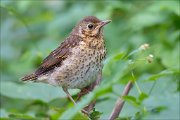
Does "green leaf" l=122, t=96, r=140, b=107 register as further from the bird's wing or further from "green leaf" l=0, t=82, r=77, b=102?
the bird's wing

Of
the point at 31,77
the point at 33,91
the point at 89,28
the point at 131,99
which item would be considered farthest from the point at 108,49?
the point at 131,99

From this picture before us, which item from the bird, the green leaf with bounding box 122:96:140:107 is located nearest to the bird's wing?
the bird

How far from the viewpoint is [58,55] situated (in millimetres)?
5363

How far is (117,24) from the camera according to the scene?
830cm

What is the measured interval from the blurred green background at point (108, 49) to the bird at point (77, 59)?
0.42ft

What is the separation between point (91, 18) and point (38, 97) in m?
0.84

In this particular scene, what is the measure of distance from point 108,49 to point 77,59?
247cm

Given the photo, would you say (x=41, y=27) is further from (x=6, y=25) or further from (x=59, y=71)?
(x=59, y=71)

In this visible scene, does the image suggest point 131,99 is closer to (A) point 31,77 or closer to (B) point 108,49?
(A) point 31,77

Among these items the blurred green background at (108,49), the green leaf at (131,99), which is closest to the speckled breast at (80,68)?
the blurred green background at (108,49)

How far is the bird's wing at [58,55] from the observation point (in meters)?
5.36

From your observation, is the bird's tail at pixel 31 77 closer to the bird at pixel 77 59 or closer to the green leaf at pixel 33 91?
the bird at pixel 77 59

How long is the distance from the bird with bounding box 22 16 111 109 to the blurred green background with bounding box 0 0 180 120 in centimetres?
13

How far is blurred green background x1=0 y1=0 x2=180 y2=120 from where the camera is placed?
14.2 feet
